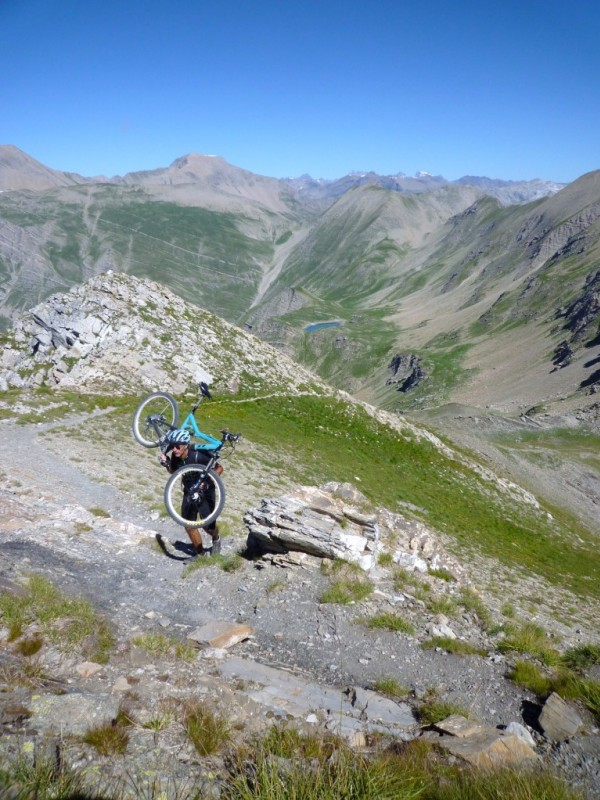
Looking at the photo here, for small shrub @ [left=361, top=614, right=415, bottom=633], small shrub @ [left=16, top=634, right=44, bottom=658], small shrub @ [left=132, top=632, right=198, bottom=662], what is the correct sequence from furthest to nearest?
small shrub @ [left=361, top=614, right=415, bottom=633] → small shrub @ [left=132, top=632, right=198, bottom=662] → small shrub @ [left=16, top=634, right=44, bottom=658]

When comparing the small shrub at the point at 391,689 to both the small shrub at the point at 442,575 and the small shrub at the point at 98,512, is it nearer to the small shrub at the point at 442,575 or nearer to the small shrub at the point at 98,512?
the small shrub at the point at 442,575

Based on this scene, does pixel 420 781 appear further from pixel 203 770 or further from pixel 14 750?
pixel 14 750

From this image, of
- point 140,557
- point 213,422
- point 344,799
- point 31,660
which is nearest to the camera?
point 344,799

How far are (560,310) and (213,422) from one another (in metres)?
143

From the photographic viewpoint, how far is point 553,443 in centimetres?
6738

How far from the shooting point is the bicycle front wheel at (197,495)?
13453 millimetres

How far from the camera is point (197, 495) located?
45.3 feet

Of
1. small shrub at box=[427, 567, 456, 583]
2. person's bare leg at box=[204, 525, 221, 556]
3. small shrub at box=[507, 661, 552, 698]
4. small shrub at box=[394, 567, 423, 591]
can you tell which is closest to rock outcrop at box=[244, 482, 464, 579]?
small shrub at box=[427, 567, 456, 583]

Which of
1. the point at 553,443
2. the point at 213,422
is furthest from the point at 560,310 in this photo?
the point at 213,422

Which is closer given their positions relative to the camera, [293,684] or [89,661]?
[89,661]

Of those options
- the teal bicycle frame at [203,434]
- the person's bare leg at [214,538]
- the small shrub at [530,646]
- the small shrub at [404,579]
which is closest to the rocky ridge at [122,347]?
the teal bicycle frame at [203,434]

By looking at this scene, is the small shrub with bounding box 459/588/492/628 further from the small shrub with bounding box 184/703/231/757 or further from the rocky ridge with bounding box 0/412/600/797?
the small shrub with bounding box 184/703/231/757

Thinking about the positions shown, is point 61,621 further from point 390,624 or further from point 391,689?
point 390,624

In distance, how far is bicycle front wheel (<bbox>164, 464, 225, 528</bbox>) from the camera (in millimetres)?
13453
